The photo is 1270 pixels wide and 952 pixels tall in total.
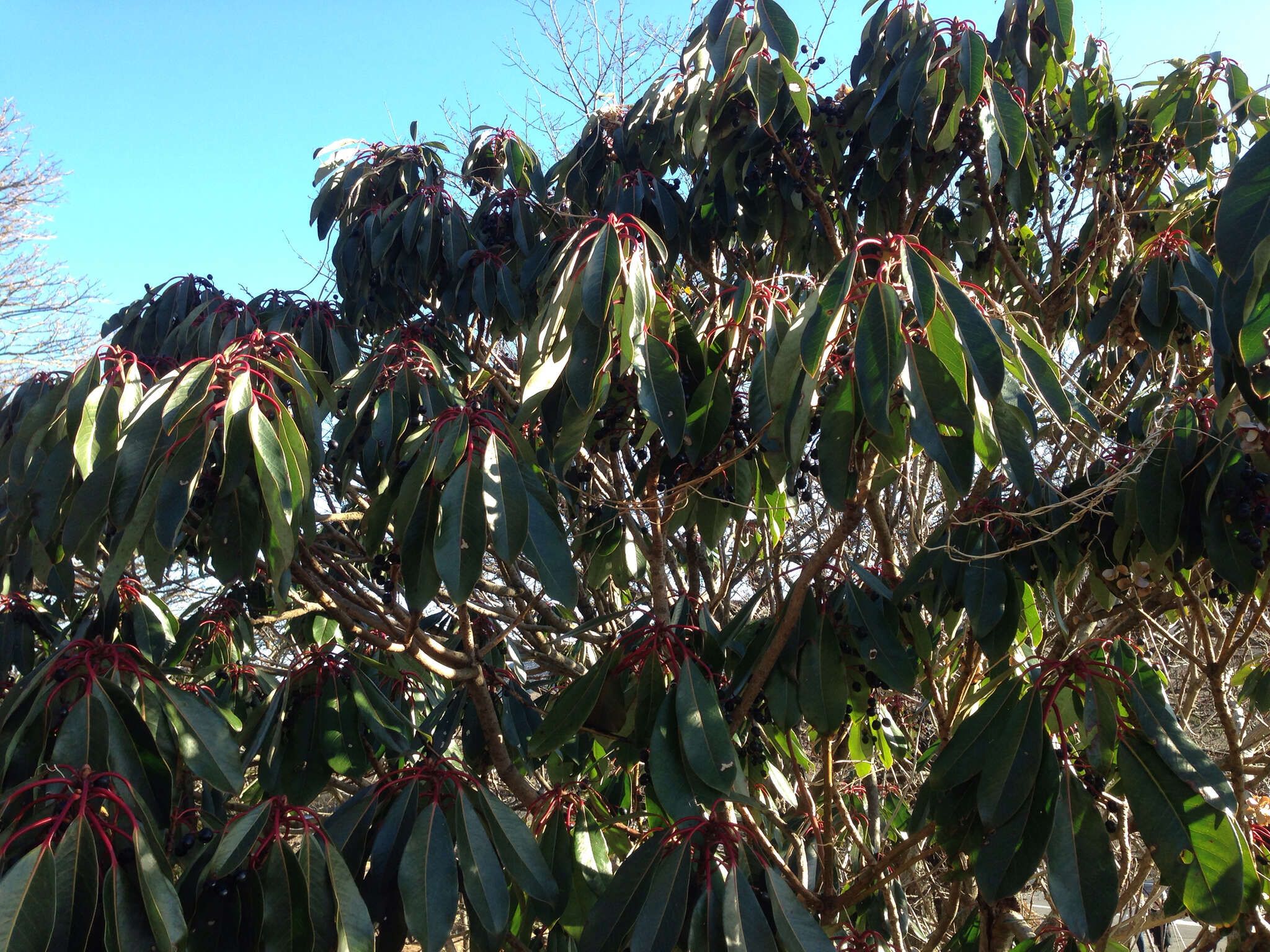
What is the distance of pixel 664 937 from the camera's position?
1.39m

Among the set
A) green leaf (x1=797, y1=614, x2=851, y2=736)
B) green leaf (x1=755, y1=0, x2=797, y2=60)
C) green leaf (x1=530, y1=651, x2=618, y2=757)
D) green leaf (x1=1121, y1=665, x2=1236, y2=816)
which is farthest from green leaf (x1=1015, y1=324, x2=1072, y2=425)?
green leaf (x1=755, y1=0, x2=797, y2=60)

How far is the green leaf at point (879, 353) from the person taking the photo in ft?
4.35

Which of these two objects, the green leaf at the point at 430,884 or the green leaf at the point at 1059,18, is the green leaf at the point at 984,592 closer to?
the green leaf at the point at 430,884

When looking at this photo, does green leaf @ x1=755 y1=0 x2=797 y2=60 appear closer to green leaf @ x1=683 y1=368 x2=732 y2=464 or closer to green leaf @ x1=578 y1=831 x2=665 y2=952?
green leaf @ x1=683 y1=368 x2=732 y2=464

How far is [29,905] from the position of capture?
3.84ft

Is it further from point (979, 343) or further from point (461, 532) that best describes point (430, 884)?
point (979, 343)

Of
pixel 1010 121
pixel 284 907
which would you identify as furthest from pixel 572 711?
pixel 1010 121

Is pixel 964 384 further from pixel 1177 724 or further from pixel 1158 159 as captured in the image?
pixel 1158 159

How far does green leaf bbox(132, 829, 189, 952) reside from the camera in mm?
1193

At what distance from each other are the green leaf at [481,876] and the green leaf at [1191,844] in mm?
1046

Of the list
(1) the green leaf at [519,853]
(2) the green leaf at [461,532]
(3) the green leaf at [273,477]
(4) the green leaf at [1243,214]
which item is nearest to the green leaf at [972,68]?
(4) the green leaf at [1243,214]

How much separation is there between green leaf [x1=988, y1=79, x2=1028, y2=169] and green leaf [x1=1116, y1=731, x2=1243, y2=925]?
1.64 meters

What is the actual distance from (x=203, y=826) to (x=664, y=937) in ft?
3.88

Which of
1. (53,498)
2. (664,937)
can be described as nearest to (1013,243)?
(664,937)
